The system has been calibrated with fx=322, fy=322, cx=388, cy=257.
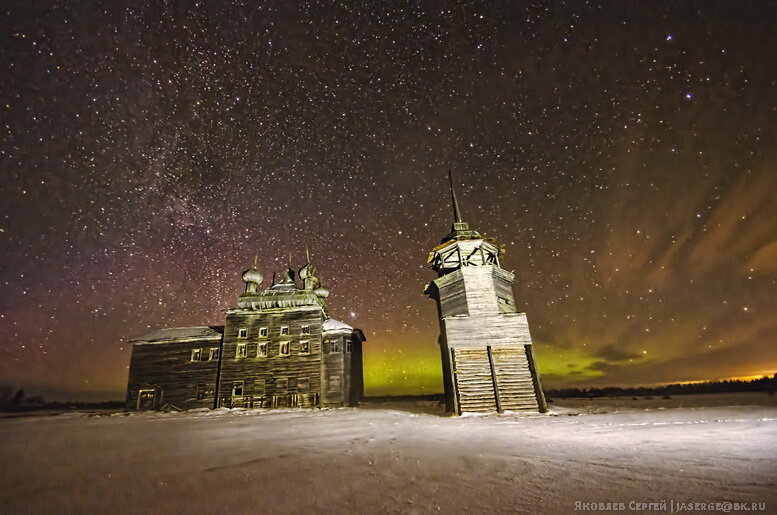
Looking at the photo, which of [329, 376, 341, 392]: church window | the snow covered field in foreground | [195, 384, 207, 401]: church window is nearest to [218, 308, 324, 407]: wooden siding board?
[329, 376, 341, 392]: church window

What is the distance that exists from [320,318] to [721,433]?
87.4 ft

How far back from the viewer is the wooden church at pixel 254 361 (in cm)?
2809

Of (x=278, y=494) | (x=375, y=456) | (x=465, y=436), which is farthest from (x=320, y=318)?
(x=278, y=494)

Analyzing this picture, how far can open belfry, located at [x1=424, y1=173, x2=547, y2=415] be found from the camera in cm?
1858

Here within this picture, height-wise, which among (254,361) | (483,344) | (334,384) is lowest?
(334,384)

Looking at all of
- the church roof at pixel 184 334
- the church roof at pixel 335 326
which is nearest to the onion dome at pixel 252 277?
the church roof at pixel 184 334

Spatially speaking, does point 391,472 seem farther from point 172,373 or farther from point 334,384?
point 172,373

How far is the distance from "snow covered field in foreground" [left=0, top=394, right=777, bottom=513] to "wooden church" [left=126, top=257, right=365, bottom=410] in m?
18.4

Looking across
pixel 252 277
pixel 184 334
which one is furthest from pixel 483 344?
pixel 184 334

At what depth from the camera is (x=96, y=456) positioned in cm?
822

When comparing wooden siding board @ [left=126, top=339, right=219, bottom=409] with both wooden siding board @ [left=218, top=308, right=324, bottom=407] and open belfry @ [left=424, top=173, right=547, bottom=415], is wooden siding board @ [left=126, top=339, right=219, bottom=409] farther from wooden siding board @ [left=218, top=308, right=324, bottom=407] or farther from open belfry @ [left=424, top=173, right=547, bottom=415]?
open belfry @ [left=424, top=173, right=547, bottom=415]

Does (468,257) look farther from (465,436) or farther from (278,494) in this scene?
(278,494)

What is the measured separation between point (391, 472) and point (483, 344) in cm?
1457

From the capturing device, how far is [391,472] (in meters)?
6.22
